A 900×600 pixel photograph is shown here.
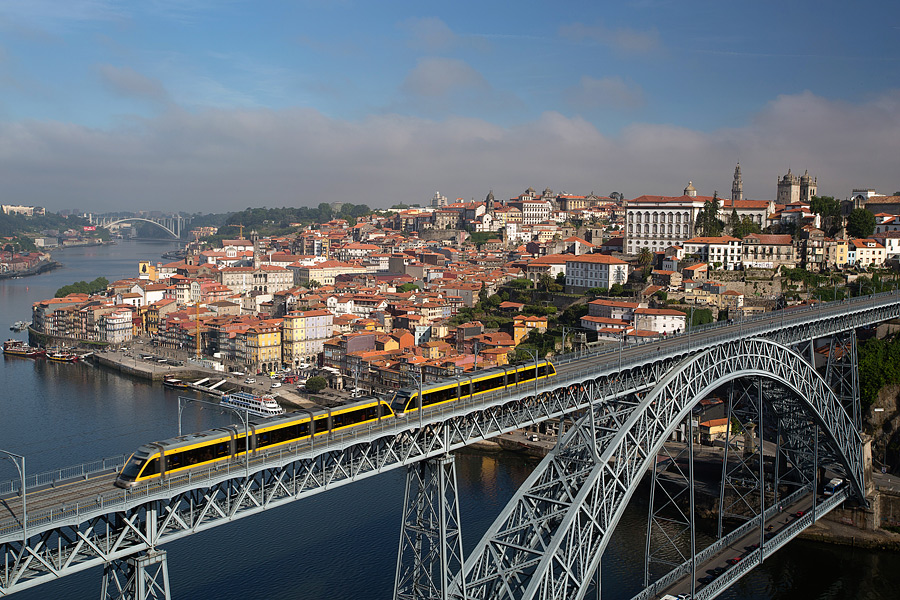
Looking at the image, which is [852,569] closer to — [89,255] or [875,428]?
[875,428]

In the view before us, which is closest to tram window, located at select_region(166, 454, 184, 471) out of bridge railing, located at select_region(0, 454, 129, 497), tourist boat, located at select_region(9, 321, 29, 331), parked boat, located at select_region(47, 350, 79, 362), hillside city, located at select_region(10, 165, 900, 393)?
bridge railing, located at select_region(0, 454, 129, 497)

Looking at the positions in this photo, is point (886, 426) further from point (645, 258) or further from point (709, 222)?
point (709, 222)

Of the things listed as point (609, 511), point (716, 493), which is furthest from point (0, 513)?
point (716, 493)

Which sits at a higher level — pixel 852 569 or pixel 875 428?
pixel 875 428

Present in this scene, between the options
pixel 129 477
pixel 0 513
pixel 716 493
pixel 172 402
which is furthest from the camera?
pixel 172 402

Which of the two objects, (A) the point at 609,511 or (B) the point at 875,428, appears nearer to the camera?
(A) the point at 609,511

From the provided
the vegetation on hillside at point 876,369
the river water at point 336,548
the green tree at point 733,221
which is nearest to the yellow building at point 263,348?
the river water at point 336,548

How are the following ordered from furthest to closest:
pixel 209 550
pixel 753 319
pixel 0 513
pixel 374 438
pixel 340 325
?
pixel 340 325 < pixel 753 319 < pixel 209 550 < pixel 374 438 < pixel 0 513
